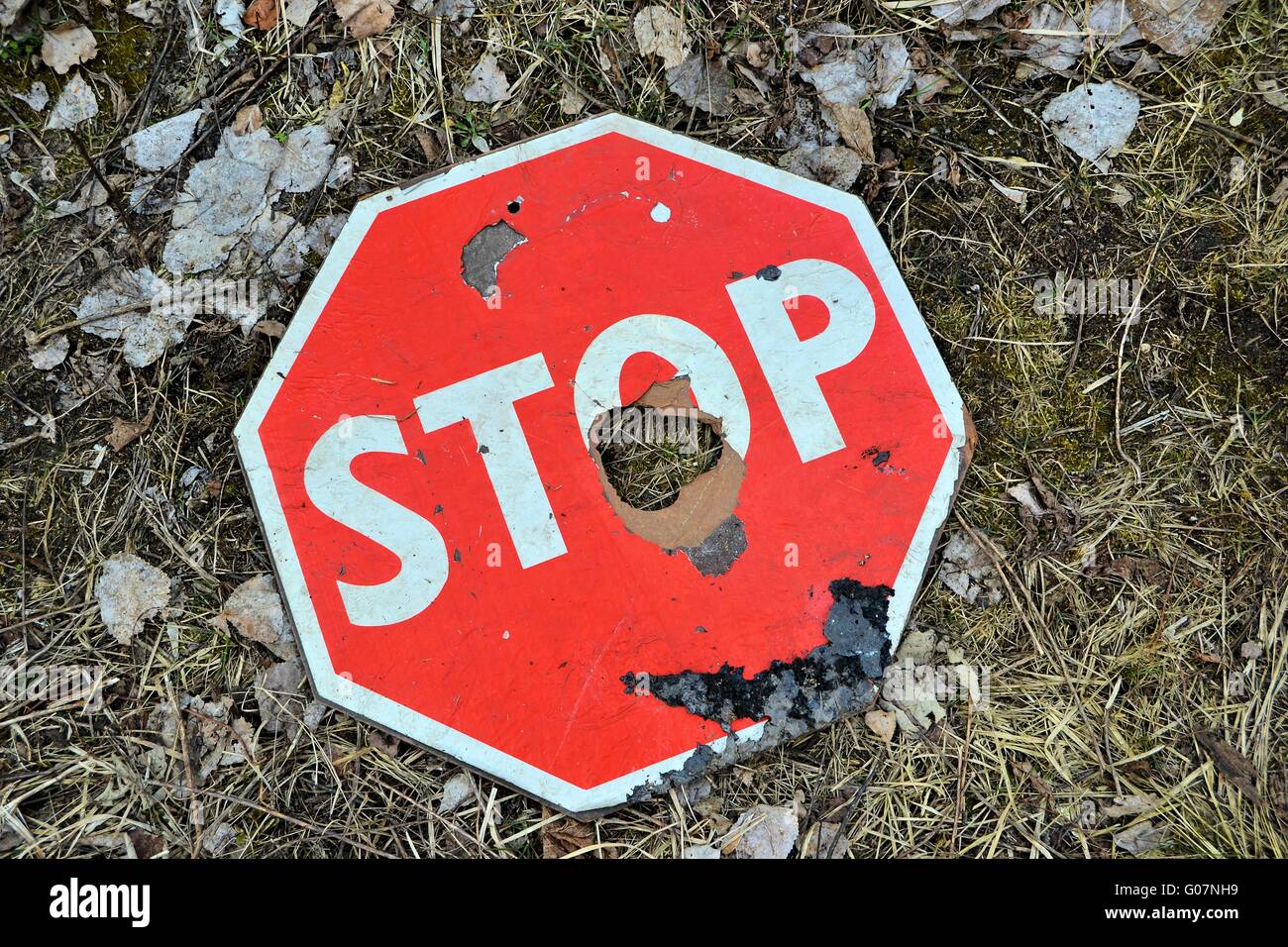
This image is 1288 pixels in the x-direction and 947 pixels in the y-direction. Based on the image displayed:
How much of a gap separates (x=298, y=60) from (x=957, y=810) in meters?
2.98

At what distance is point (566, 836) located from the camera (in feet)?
6.88

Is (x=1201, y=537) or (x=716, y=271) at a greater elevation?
(x=716, y=271)

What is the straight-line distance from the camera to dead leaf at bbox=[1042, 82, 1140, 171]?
232 centimetres

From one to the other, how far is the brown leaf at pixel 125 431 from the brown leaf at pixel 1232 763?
3.26 m

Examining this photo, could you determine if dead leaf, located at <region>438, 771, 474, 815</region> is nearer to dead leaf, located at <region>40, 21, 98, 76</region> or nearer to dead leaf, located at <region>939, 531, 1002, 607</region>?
dead leaf, located at <region>939, 531, 1002, 607</region>

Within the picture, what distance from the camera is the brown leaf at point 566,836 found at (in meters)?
2.09

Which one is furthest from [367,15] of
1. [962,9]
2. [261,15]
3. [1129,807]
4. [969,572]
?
[1129,807]

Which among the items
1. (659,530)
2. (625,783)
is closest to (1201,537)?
(659,530)

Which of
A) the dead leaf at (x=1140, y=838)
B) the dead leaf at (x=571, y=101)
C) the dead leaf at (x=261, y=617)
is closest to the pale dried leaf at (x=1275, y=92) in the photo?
the dead leaf at (x=571, y=101)

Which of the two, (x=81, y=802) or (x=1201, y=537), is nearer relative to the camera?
(x=81, y=802)

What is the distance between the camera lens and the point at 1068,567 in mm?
2240

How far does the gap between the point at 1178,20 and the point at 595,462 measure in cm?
227

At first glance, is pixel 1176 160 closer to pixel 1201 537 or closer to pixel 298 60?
pixel 1201 537

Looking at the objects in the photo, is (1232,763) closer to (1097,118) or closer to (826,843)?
(826,843)
